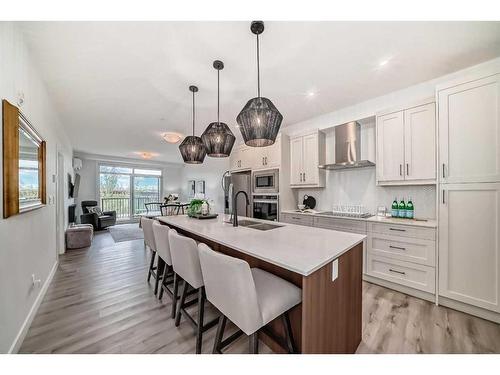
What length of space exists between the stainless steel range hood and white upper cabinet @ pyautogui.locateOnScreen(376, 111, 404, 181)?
0.22 metres

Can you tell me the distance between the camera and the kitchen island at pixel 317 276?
3.36 feet

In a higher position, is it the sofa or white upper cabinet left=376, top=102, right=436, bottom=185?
white upper cabinet left=376, top=102, right=436, bottom=185

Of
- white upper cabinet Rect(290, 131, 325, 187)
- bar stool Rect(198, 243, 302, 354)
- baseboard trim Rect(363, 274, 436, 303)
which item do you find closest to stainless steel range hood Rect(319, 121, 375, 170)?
white upper cabinet Rect(290, 131, 325, 187)

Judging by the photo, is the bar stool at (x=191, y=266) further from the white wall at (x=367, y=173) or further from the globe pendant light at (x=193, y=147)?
the white wall at (x=367, y=173)

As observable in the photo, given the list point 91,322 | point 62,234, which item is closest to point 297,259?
point 91,322

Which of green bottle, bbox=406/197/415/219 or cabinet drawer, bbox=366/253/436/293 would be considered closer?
cabinet drawer, bbox=366/253/436/293

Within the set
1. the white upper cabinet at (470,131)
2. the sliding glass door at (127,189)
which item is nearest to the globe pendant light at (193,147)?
the white upper cabinet at (470,131)

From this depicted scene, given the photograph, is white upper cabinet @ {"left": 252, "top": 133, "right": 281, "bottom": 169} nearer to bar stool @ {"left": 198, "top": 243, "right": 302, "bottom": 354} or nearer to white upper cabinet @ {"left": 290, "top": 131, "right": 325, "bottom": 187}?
white upper cabinet @ {"left": 290, "top": 131, "right": 325, "bottom": 187}

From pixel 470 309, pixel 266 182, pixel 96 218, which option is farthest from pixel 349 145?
pixel 96 218

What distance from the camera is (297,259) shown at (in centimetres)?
105

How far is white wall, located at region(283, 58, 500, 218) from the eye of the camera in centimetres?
249

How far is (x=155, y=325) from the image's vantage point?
5.73ft

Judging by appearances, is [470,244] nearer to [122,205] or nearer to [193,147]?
[193,147]

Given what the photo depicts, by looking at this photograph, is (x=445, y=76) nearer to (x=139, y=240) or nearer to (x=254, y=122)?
(x=254, y=122)
